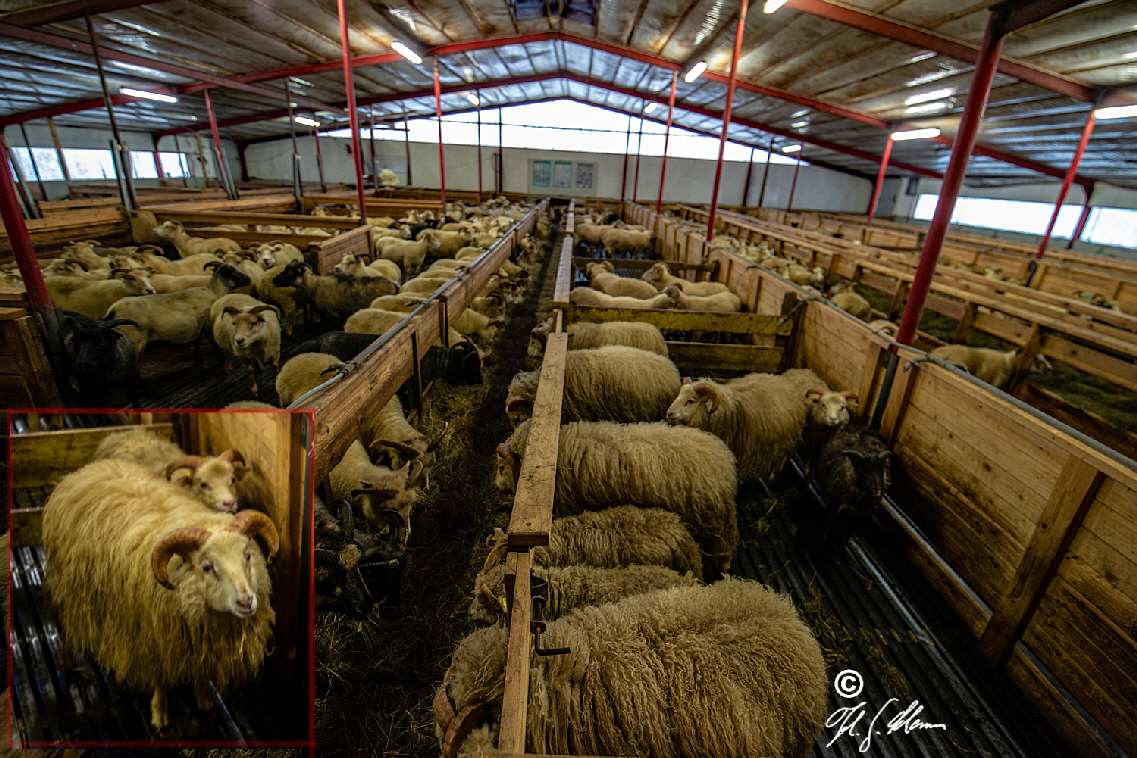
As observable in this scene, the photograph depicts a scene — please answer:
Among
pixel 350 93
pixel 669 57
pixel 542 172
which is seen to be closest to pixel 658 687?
pixel 350 93

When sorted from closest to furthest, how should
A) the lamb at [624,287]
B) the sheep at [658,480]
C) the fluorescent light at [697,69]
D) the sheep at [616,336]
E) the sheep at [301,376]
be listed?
1. the sheep at [658,480]
2. the sheep at [301,376]
3. the sheep at [616,336]
4. the lamb at [624,287]
5. the fluorescent light at [697,69]

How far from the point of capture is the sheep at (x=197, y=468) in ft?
2.58

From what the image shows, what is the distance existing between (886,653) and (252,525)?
2.94 m

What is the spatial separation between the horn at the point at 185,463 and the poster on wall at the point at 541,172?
976 inches

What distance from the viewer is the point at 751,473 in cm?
358

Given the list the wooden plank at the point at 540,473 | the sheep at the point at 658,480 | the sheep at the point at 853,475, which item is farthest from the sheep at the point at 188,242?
the sheep at the point at 853,475

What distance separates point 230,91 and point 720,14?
1627 cm

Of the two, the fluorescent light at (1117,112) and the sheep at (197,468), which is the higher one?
the fluorescent light at (1117,112)

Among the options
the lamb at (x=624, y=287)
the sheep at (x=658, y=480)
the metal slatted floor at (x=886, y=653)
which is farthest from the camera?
the lamb at (x=624, y=287)

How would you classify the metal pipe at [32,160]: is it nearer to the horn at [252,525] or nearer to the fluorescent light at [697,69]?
the fluorescent light at [697,69]

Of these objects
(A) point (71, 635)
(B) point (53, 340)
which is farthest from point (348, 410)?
(B) point (53, 340)

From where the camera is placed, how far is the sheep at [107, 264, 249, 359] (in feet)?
15.6

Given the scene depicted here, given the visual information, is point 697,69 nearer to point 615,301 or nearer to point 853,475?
point 615,301

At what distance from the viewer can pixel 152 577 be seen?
2.70ft
